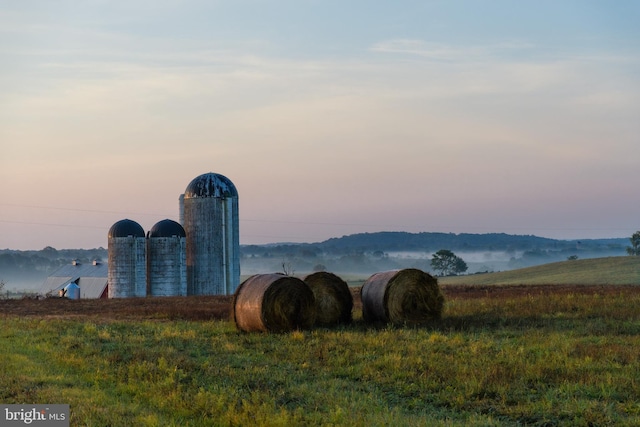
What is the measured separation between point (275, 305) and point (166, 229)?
3383 cm

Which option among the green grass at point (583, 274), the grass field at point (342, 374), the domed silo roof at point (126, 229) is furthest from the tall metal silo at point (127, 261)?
the grass field at point (342, 374)

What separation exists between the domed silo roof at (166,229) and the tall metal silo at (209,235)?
1.35 meters

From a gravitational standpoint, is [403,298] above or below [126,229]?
below

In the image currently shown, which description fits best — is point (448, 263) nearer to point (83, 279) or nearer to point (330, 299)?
point (83, 279)

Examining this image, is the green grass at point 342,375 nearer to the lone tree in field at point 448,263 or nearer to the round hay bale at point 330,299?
the round hay bale at point 330,299

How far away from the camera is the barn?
68312mm

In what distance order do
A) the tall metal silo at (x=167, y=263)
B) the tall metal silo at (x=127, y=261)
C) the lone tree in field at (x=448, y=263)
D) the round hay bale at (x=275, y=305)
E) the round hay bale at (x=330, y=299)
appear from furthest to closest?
1. the lone tree in field at (x=448, y=263)
2. the tall metal silo at (x=167, y=263)
3. the tall metal silo at (x=127, y=261)
4. the round hay bale at (x=330, y=299)
5. the round hay bale at (x=275, y=305)

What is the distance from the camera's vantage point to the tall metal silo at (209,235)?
54.5 m

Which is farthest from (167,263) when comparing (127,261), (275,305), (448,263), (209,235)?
(448,263)

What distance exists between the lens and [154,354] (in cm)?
1599

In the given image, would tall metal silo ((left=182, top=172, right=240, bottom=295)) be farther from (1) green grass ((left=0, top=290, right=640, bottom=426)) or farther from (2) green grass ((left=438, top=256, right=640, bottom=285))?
(1) green grass ((left=0, top=290, right=640, bottom=426))

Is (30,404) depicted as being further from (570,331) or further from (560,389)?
(570,331)

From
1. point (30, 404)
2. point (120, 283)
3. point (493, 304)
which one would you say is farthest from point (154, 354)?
point (120, 283)

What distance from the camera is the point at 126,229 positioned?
53.2m
